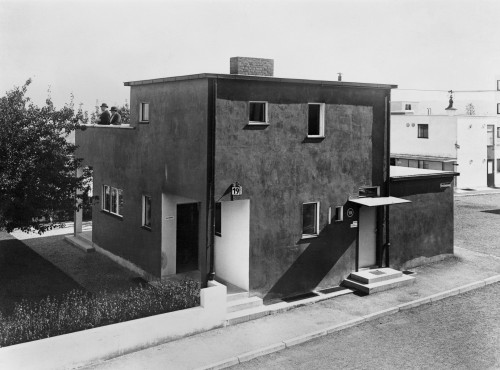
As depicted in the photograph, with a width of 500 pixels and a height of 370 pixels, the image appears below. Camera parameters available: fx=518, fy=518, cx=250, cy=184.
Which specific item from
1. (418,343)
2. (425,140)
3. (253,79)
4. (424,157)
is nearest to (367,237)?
(418,343)

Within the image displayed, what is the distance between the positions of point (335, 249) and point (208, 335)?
556 cm

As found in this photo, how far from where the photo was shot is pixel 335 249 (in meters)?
16.6

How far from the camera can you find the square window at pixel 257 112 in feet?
48.7

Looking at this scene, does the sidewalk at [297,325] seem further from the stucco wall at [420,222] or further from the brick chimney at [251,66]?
the brick chimney at [251,66]

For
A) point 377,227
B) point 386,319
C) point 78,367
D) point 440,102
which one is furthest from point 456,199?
point 440,102

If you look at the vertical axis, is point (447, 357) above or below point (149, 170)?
below

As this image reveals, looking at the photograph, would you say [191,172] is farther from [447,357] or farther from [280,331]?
[447,357]

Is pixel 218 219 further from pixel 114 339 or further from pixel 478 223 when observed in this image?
pixel 478 223

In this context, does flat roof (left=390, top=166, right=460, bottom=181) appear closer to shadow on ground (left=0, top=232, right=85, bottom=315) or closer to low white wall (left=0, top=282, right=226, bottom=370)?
low white wall (left=0, top=282, right=226, bottom=370)

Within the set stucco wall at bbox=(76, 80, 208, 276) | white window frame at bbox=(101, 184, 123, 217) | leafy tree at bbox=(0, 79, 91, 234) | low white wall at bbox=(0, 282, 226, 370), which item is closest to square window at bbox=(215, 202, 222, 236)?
stucco wall at bbox=(76, 80, 208, 276)

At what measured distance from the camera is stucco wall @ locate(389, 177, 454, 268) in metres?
18.4

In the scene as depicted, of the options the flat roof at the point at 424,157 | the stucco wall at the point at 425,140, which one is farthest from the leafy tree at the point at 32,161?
the stucco wall at the point at 425,140

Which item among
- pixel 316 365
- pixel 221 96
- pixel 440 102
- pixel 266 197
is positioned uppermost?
pixel 440 102

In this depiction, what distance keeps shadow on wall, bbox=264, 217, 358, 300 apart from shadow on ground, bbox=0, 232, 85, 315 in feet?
21.4
